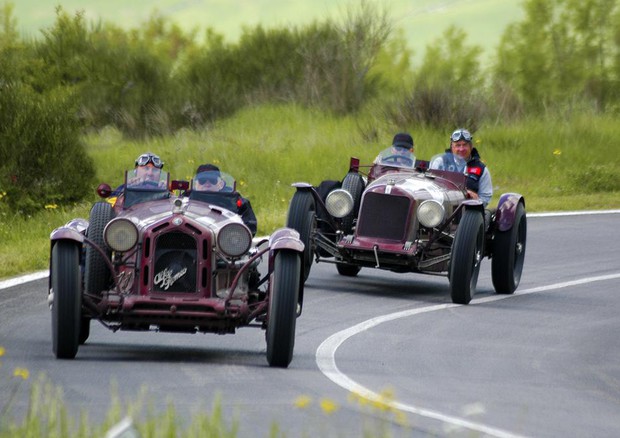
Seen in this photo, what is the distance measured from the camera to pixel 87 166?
26641 millimetres

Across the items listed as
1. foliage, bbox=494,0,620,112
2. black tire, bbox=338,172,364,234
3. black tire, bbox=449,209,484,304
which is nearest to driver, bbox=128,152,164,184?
black tire, bbox=449,209,484,304

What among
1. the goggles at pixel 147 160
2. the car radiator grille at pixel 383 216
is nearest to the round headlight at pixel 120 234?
the goggles at pixel 147 160

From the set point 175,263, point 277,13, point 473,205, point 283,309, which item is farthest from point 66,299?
point 277,13

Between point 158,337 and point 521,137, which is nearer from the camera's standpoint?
point 158,337

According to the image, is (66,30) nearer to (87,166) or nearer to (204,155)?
(204,155)

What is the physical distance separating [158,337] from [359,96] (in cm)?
2962

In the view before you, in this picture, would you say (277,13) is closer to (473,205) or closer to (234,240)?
(473,205)

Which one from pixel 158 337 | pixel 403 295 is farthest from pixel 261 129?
pixel 158 337

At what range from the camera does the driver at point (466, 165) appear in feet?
56.8

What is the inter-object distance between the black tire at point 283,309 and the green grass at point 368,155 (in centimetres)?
1311

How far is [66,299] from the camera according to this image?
10680 mm

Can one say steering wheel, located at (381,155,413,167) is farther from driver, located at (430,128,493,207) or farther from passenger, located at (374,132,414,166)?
driver, located at (430,128,493,207)

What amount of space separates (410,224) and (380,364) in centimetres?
464

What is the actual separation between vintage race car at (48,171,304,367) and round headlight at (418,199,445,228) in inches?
163
